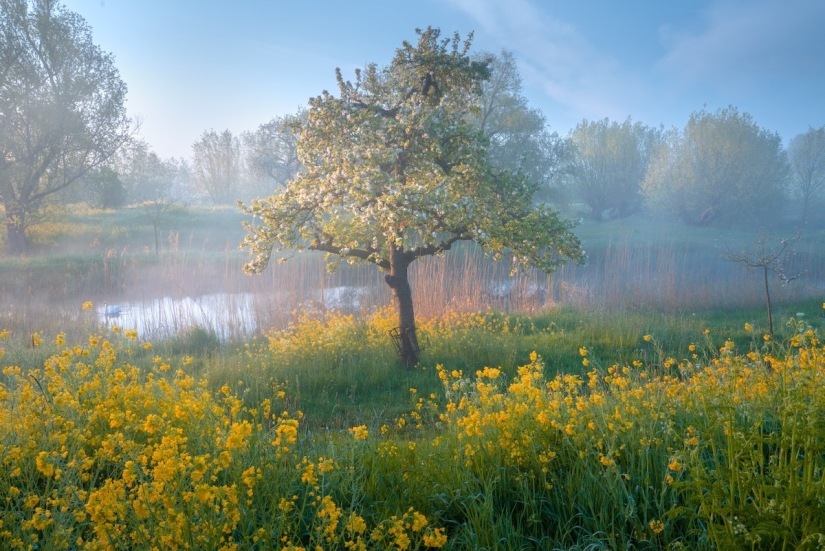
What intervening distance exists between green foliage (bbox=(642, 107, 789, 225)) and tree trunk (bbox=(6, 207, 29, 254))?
108 ft

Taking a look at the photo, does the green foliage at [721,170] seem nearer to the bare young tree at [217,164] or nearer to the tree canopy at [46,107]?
the tree canopy at [46,107]

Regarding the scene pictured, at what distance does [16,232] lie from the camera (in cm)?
2228

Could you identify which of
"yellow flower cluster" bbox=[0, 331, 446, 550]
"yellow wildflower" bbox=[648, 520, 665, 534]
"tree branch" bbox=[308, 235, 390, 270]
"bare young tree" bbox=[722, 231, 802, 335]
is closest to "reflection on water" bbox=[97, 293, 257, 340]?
"tree branch" bbox=[308, 235, 390, 270]

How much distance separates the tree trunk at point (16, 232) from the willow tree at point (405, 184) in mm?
19787

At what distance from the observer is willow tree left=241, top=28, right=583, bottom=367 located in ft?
20.1

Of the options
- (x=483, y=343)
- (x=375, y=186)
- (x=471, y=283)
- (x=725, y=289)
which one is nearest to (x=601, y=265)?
(x=725, y=289)

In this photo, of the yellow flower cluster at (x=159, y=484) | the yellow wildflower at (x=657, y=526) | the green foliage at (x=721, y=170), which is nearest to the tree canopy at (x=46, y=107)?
the yellow flower cluster at (x=159, y=484)

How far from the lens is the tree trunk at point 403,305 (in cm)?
713

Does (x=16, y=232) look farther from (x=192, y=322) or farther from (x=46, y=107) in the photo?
(x=192, y=322)

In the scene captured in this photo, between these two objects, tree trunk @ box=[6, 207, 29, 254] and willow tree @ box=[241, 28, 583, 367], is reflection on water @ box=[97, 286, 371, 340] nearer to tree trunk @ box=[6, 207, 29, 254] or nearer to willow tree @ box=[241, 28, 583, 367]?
willow tree @ box=[241, 28, 583, 367]

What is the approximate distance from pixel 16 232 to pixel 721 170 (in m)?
34.4

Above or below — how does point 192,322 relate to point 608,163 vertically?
below

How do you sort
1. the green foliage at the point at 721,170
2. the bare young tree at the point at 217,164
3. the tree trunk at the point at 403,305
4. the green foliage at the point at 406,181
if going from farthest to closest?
the bare young tree at the point at 217,164 < the green foliage at the point at 721,170 < the tree trunk at the point at 403,305 < the green foliage at the point at 406,181

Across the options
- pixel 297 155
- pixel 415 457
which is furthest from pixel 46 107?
pixel 415 457
